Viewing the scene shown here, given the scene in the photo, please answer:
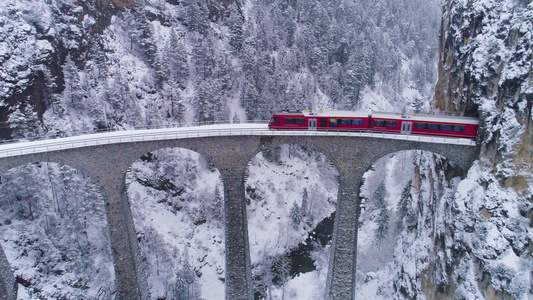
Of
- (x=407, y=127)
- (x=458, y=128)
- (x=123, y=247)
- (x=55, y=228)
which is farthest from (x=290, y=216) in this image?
(x=55, y=228)

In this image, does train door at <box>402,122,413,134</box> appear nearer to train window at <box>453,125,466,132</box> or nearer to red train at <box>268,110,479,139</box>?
red train at <box>268,110,479,139</box>

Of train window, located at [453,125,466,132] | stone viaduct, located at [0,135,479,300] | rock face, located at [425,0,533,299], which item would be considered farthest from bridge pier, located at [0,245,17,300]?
train window, located at [453,125,466,132]

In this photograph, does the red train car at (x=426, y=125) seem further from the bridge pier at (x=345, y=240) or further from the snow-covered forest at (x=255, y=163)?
the bridge pier at (x=345, y=240)

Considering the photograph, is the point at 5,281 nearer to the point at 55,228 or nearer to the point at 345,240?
the point at 55,228

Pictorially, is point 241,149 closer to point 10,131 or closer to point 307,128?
point 307,128

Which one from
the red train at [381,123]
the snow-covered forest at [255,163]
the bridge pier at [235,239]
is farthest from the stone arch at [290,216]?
the red train at [381,123]
